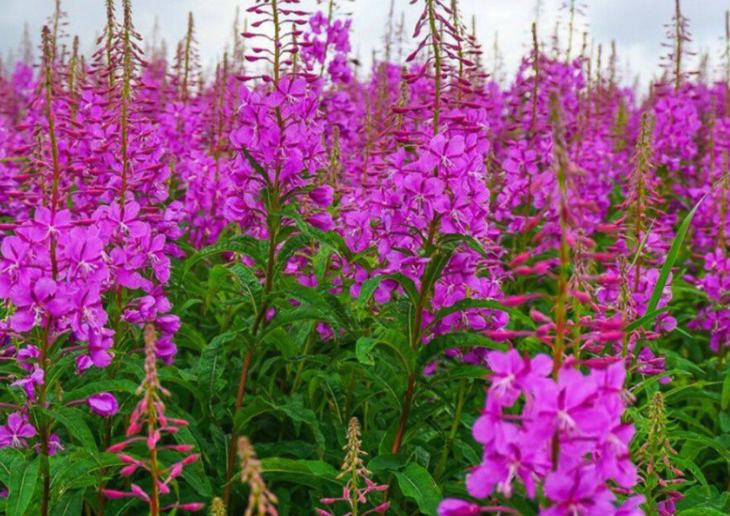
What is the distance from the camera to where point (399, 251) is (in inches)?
129

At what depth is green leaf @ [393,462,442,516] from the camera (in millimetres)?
2822

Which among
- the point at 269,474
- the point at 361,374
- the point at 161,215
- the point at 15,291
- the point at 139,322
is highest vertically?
the point at 161,215

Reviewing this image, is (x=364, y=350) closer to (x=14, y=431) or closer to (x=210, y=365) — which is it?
(x=210, y=365)

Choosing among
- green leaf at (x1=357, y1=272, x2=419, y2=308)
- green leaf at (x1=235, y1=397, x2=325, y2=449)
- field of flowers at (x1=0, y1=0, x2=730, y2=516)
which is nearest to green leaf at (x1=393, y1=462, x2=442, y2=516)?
field of flowers at (x1=0, y1=0, x2=730, y2=516)

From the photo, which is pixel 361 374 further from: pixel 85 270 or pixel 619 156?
pixel 619 156

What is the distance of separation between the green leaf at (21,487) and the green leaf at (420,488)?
130cm

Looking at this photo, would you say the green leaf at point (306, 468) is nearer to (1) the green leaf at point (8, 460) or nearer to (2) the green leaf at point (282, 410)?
(2) the green leaf at point (282, 410)

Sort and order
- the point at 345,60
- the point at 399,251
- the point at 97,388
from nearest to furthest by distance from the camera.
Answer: the point at 97,388
the point at 399,251
the point at 345,60

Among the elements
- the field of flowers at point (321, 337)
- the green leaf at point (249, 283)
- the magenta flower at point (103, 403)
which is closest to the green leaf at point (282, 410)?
the field of flowers at point (321, 337)

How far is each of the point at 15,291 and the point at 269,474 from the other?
1.36 meters

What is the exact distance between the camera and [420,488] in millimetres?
2908

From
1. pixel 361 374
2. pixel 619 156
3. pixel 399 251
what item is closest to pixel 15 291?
pixel 399 251

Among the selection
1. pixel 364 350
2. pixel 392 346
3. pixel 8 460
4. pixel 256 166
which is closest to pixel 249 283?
pixel 256 166

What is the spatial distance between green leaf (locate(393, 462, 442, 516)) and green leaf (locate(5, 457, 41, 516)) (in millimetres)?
1303
